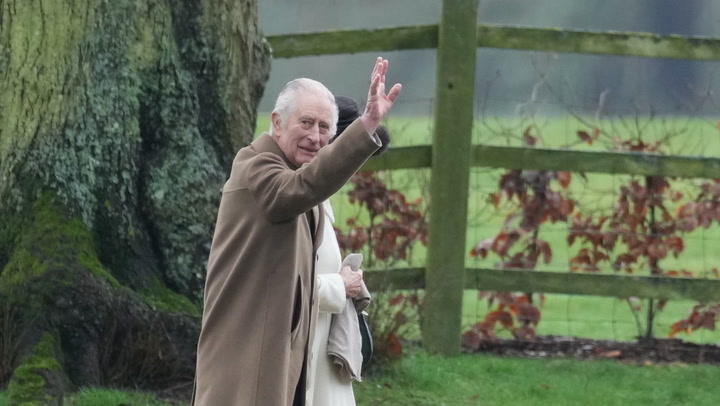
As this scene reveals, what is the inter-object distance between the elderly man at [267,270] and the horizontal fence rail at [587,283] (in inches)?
143

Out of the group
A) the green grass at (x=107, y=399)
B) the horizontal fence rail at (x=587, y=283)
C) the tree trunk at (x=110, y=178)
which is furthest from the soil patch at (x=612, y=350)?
the green grass at (x=107, y=399)

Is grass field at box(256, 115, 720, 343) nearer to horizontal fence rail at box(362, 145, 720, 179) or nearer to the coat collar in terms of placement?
horizontal fence rail at box(362, 145, 720, 179)

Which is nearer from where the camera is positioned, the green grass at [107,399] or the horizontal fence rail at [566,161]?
the green grass at [107,399]

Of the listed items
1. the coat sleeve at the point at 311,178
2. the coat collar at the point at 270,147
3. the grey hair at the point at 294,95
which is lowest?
the coat sleeve at the point at 311,178

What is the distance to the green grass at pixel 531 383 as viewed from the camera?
6.24m

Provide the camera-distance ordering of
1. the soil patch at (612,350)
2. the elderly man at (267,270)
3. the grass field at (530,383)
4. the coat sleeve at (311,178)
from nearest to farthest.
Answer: the coat sleeve at (311,178), the elderly man at (267,270), the grass field at (530,383), the soil patch at (612,350)

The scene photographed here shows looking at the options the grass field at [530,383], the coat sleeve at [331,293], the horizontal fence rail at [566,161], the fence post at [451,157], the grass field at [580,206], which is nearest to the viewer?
the coat sleeve at [331,293]

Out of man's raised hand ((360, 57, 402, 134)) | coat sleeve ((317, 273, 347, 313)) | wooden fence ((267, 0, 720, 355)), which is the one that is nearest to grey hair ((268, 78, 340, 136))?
man's raised hand ((360, 57, 402, 134))

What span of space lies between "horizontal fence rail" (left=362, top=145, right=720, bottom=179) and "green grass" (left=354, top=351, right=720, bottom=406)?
3.61 ft

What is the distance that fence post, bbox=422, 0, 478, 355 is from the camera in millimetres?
7004

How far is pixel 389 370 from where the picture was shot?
21.0 feet

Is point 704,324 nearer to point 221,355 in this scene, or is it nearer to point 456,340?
point 456,340

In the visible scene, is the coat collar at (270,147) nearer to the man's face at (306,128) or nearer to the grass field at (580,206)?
the man's face at (306,128)

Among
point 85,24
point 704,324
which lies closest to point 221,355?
point 85,24
